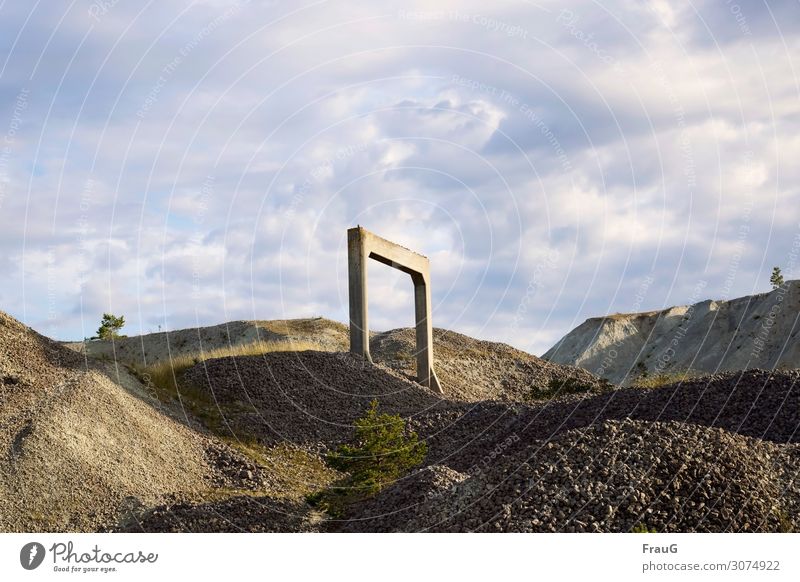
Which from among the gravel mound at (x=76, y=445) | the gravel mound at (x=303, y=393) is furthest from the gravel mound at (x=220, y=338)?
the gravel mound at (x=76, y=445)

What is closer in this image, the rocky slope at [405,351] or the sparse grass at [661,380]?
the sparse grass at [661,380]

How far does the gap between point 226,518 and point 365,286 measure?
10.4m

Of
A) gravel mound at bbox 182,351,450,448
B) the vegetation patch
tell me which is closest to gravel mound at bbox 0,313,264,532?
the vegetation patch

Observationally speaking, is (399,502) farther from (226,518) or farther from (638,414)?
(638,414)

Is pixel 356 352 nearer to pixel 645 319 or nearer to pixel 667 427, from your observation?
pixel 667 427

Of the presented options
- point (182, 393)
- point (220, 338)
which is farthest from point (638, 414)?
point (220, 338)

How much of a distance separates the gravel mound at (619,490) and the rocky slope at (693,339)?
19724 mm

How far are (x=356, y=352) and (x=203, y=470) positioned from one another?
7630 mm

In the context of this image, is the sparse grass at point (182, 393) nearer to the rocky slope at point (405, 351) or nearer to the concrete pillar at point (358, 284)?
the concrete pillar at point (358, 284)

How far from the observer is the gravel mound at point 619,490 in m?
9.81

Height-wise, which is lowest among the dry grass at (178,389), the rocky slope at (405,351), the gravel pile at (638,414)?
the gravel pile at (638,414)

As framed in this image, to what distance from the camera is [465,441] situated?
16.1 m

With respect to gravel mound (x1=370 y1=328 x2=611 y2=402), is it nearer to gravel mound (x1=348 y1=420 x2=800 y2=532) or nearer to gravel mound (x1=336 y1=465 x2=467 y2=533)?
gravel mound (x1=336 y1=465 x2=467 y2=533)

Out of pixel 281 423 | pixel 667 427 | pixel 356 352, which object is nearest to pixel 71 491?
pixel 281 423
